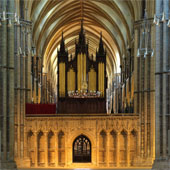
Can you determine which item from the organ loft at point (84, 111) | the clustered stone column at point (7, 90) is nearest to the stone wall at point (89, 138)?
the organ loft at point (84, 111)

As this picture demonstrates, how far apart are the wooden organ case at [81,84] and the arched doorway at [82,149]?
527cm

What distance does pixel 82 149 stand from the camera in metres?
31.3

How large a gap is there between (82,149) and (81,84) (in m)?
7.30

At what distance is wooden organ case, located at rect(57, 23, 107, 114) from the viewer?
1430 inches

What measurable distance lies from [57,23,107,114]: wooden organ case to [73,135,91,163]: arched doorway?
5268 mm

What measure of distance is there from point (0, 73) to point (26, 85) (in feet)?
32.6

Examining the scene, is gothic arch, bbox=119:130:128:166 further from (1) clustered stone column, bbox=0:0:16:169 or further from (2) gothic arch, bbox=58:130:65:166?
(1) clustered stone column, bbox=0:0:16:169

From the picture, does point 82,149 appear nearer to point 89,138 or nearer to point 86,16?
point 89,138

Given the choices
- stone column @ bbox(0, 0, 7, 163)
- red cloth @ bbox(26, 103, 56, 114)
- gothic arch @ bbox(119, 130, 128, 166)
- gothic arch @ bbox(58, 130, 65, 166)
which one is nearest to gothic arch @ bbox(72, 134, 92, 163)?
gothic arch @ bbox(58, 130, 65, 166)

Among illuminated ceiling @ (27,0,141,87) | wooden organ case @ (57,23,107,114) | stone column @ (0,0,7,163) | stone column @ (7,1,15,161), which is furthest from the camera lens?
illuminated ceiling @ (27,0,141,87)

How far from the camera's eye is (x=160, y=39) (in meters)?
22.3

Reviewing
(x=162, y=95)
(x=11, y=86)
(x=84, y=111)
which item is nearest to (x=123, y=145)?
(x=84, y=111)

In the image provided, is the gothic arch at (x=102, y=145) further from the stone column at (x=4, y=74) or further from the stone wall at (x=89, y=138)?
the stone column at (x=4, y=74)

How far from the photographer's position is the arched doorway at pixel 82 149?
31.2 metres
